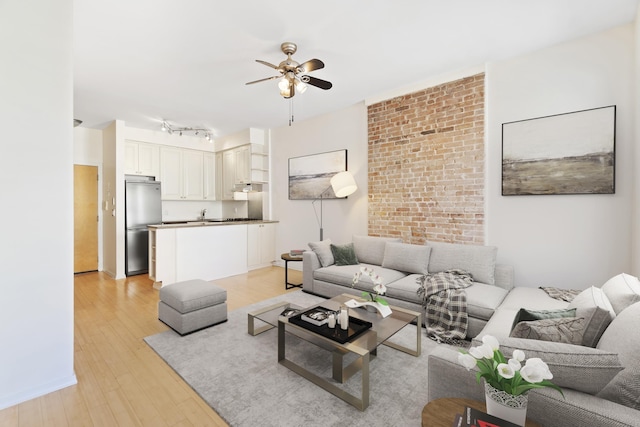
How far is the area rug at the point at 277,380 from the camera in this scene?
1758 mm

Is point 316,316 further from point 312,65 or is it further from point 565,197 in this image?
point 565,197

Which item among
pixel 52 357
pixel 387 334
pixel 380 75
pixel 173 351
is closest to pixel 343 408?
pixel 387 334

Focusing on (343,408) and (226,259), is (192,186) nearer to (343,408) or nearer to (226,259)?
(226,259)

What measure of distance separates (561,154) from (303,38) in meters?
2.81

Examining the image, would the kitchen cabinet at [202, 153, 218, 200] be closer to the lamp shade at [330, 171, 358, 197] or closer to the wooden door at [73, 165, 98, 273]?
the wooden door at [73, 165, 98, 273]

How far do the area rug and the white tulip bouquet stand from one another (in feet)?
3.13

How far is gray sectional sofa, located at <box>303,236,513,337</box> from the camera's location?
275 centimetres

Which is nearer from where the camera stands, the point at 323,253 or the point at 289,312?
the point at 289,312

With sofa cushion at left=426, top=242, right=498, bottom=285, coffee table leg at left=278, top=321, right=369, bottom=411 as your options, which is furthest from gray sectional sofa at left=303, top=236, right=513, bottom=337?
coffee table leg at left=278, top=321, right=369, bottom=411

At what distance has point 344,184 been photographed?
433cm

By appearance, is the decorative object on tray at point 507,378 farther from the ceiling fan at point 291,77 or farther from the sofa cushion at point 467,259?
the ceiling fan at point 291,77

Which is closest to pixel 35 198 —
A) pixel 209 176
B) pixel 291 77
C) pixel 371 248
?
Answer: pixel 291 77

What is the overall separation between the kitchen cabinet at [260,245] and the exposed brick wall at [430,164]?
7.73 ft

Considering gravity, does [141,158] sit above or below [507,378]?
above
